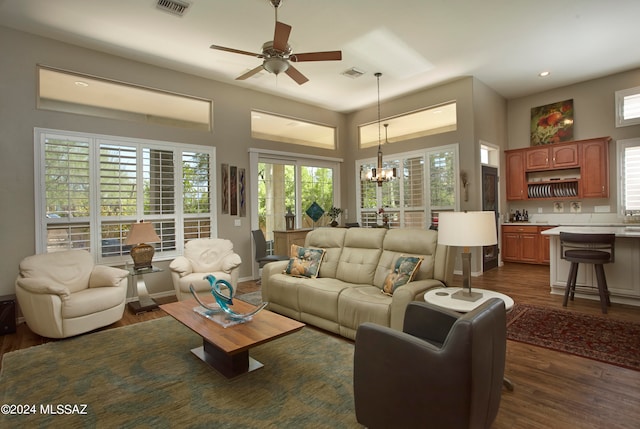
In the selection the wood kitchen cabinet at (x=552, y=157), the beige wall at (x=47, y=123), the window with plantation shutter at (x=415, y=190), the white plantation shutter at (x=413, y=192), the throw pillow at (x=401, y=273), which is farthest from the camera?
the white plantation shutter at (x=413, y=192)

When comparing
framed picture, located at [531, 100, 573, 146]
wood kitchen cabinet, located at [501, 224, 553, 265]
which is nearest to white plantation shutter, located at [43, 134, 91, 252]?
wood kitchen cabinet, located at [501, 224, 553, 265]

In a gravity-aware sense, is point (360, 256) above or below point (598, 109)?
below

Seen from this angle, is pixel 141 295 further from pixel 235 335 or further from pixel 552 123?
pixel 552 123

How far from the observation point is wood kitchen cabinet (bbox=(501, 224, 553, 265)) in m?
6.50

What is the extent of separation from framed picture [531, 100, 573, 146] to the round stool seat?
371 cm

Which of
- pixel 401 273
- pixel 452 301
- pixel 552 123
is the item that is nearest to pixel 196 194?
pixel 401 273

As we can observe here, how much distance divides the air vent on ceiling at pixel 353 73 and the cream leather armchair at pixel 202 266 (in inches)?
136

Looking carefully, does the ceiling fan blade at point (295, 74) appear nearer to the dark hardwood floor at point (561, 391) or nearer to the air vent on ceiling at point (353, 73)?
the air vent on ceiling at point (353, 73)

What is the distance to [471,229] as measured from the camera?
2.41 m

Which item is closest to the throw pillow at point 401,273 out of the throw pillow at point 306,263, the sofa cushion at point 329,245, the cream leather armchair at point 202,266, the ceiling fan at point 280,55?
the sofa cushion at point 329,245

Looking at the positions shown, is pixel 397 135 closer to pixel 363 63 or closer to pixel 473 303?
pixel 363 63

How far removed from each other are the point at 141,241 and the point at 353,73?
4.24 meters

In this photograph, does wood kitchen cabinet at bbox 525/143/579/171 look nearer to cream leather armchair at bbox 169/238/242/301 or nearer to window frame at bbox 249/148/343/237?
window frame at bbox 249/148/343/237

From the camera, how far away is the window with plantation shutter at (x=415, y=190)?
6262 millimetres
